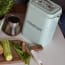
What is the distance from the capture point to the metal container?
3.33ft

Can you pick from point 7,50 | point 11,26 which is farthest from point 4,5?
point 7,50

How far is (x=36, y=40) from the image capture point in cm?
101

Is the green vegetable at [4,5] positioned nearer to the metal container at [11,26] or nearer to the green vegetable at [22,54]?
the metal container at [11,26]

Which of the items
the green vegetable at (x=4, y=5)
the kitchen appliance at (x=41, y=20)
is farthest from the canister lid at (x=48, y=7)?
the green vegetable at (x=4, y=5)

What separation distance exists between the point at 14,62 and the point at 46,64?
129 millimetres

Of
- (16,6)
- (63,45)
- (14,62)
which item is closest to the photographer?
(14,62)

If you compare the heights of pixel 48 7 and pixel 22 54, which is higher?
pixel 48 7

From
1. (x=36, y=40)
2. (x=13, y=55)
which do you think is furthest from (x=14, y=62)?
(x=36, y=40)

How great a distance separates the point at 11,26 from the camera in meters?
1.01

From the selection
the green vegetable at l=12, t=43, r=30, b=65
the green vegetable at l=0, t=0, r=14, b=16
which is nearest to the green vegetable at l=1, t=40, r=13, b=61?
the green vegetable at l=12, t=43, r=30, b=65

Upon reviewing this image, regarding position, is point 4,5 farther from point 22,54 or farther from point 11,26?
point 22,54

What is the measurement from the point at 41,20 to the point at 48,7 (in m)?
0.07

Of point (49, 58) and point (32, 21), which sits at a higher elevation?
point (32, 21)

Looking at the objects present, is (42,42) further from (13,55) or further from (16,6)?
(16,6)
